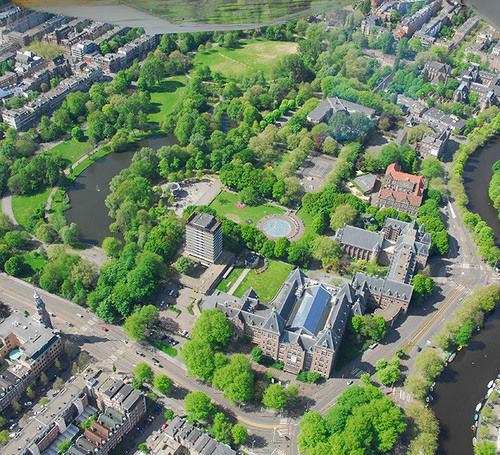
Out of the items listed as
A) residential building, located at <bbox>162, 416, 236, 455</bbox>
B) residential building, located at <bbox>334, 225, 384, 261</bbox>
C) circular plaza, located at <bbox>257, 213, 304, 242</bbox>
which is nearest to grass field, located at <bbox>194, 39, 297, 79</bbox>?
circular plaza, located at <bbox>257, 213, 304, 242</bbox>

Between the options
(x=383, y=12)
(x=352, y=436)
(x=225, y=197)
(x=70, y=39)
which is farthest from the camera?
(x=383, y=12)

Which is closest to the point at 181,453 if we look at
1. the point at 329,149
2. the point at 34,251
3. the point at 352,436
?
the point at 352,436

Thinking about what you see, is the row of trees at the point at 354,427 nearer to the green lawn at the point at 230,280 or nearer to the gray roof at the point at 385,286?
the gray roof at the point at 385,286

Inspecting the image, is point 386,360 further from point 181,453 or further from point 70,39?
point 70,39

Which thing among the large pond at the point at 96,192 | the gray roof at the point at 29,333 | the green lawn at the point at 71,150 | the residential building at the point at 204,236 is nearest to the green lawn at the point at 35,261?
the large pond at the point at 96,192

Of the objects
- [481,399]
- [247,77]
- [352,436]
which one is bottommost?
[481,399]
